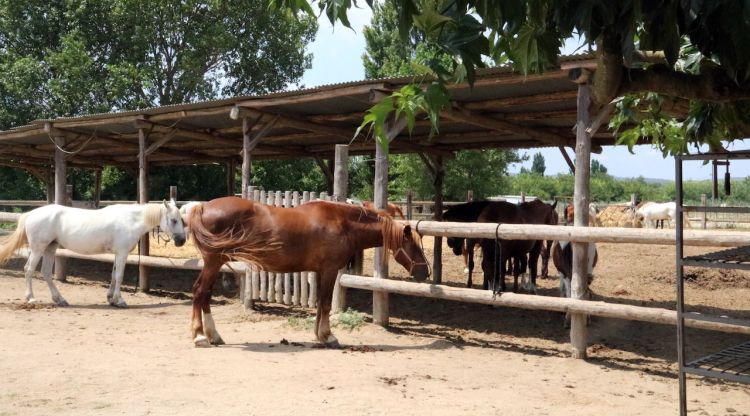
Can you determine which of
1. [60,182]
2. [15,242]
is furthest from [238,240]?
[60,182]

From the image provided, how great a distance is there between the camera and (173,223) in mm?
9695

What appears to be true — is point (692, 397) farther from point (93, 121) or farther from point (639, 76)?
point (93, 121)

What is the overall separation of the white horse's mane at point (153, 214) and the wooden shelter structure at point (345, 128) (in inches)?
52.4

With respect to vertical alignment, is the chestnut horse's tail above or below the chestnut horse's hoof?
above

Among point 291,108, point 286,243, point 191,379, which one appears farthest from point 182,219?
point 191,379

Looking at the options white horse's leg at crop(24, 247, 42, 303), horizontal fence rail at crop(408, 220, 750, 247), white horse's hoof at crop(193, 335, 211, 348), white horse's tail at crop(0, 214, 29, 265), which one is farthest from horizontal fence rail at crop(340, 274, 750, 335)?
white horse's tail at crop(0, 214, 29, 265)

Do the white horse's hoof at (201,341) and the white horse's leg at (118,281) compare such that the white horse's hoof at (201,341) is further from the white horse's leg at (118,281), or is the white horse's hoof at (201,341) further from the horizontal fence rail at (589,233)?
the white horse's leg at (118,281)

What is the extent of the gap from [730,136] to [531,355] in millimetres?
3910

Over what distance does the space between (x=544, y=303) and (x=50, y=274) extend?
7.49 metres

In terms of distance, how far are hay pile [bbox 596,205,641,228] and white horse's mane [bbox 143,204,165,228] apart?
65.0ft

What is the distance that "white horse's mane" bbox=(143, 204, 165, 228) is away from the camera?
987 centimetres

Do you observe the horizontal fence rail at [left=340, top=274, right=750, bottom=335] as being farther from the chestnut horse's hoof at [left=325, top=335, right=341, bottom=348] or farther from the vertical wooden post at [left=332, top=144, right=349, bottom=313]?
the chestnut horse's hoof at [left=325, top=335, right=341, bottom=348]

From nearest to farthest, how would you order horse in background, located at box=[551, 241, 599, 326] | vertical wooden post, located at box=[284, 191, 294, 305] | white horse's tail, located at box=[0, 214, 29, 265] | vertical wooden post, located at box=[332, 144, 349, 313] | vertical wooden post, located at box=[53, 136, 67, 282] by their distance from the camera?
vertical wooden post, located at box=[332, 144, 349, 313]
horse in background, located at box=[551, 241, 599, 326]
vertical wooden post, located at box=[284, 191, 294, 305]
white horse's tail, located at box=[0, 214, 29, 265]
vertical wooden post, located at box=[53, 136, 67, 282]

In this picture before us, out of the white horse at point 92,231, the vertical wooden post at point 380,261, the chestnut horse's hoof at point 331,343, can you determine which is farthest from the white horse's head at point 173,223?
the chestnut horse's hoof at point 331,343
